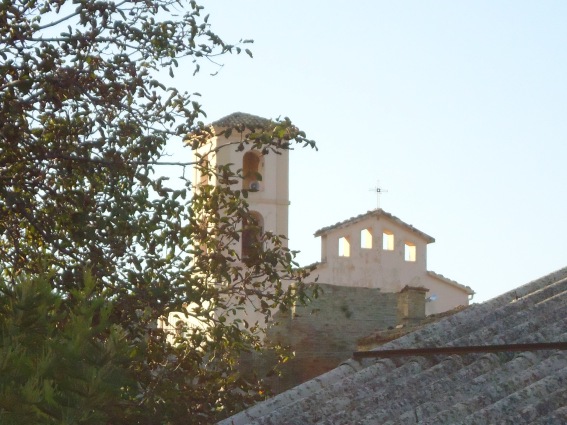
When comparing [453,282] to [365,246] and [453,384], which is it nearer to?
[365,246]

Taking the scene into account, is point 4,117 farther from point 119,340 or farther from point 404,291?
point 404,291

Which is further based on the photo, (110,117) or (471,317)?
(110,117)

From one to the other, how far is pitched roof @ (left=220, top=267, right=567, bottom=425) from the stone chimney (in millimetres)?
16343

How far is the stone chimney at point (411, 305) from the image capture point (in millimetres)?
23188

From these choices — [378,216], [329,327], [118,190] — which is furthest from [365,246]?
[118,190]

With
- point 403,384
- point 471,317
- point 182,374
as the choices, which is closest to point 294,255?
point 182,374

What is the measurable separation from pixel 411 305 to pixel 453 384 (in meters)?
17.8

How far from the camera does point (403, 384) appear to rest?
19.0 feet

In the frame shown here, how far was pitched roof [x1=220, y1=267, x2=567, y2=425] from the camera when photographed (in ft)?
16.7

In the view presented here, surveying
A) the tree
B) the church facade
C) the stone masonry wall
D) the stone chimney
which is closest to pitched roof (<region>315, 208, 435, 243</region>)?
the church facade

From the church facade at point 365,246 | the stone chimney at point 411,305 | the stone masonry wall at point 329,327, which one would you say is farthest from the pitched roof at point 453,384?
the church facade at point 365,246

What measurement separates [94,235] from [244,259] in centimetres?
148

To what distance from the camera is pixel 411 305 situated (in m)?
23.3

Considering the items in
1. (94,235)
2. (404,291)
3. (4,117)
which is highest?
(404,291)
